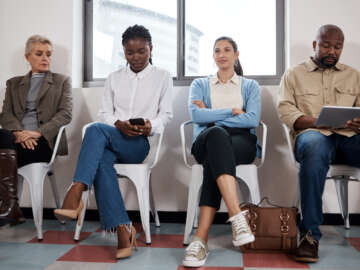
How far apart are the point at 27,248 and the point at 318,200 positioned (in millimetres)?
1526

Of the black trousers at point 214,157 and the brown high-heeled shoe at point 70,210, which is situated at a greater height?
the black trousers at point 214,157

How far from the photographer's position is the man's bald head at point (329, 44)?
216 cm

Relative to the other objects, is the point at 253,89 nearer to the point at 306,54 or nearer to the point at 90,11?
the point at 306,54

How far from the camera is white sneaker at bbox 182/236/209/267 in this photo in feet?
5.41

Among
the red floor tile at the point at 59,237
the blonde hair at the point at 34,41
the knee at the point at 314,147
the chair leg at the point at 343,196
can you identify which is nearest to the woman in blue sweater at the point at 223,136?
the knee at the point at 314,147

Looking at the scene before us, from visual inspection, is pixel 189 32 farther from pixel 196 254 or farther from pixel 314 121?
pixel 196 254

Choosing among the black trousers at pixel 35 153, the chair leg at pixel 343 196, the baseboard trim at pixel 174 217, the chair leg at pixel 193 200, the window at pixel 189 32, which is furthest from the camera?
the window at pixel 189 32

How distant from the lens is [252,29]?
285 cm

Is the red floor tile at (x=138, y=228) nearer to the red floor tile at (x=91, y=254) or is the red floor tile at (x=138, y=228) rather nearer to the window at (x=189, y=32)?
the red floor tile at (x=91, y=254)

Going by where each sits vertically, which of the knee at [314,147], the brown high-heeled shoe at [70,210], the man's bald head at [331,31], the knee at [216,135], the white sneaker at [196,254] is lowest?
the white sneaker at [196,254]

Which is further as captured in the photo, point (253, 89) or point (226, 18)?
point (226, 18)

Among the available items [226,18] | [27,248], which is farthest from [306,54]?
[27,248]

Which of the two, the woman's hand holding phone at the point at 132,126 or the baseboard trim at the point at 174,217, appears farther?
the baseboard trim at the point at 174,217

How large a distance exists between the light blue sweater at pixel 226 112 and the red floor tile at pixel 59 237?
0.92m
